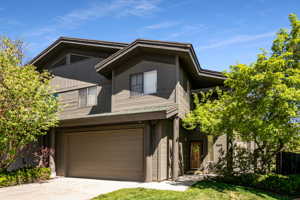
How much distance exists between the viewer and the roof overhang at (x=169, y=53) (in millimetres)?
12125

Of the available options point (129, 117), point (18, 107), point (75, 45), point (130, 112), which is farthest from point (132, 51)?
point (18, 107)

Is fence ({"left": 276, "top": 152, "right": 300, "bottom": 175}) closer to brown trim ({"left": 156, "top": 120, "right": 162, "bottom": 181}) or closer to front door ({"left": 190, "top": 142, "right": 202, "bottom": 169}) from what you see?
front door ({"left": 190, "top": 142, "right": 202, "bottom": 169})

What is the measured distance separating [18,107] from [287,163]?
1400cm

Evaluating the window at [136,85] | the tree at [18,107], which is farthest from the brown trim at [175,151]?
the tree at [18,107]

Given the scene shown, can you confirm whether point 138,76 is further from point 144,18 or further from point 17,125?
point 17,125

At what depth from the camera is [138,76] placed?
13766mm

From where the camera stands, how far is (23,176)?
456 inches

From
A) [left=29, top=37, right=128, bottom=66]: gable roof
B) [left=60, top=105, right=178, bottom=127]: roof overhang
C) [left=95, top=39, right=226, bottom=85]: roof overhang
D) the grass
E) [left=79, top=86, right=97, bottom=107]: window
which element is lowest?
the grass

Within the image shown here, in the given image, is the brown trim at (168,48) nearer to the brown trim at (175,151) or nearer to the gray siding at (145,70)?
the gray siding at (145,70)

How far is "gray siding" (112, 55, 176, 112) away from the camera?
12.6 meters

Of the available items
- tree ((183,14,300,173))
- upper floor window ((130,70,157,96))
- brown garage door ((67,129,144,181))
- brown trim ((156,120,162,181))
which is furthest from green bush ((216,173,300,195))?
upper floor window ((130,70,157,96))

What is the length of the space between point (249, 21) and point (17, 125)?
37.4ft

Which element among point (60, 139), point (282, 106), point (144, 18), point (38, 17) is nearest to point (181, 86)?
point (144, 18)

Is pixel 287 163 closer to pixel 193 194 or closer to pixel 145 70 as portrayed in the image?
pixel 193 194
